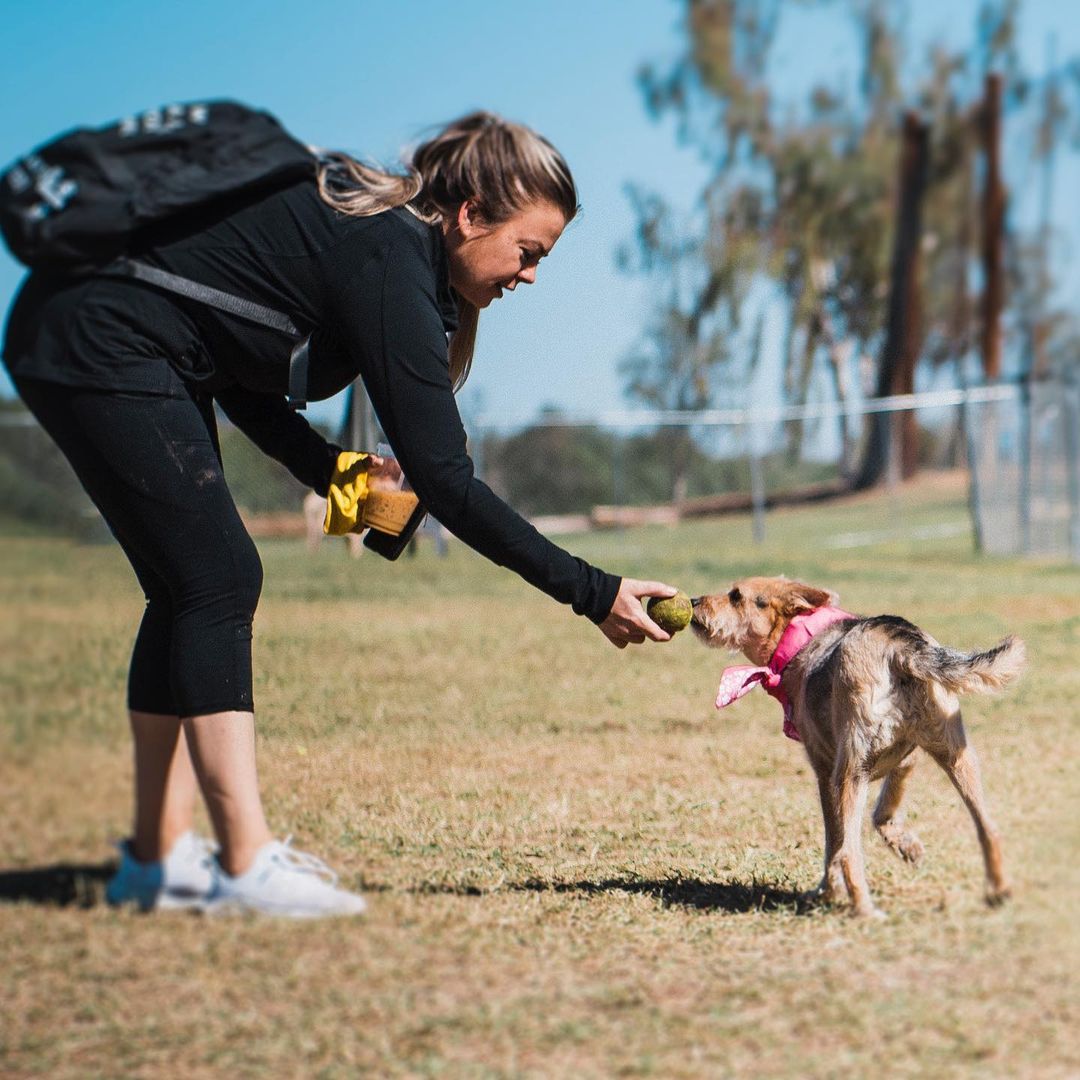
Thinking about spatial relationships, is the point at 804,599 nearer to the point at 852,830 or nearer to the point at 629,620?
the point at 852,830

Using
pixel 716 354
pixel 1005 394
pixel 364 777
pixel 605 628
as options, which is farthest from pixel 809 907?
pixel 716 354

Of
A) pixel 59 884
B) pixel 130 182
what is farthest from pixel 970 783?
pixel 130 182

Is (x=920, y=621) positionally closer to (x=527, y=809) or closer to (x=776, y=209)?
(x=527, y=809)

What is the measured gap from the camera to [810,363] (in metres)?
31.9

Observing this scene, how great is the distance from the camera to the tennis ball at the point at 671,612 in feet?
11.0

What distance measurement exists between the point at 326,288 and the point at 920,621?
691 centimetres

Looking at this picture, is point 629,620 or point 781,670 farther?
point 781,670

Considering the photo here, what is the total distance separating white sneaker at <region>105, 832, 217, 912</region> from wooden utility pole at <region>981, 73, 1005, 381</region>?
2212 centimetres

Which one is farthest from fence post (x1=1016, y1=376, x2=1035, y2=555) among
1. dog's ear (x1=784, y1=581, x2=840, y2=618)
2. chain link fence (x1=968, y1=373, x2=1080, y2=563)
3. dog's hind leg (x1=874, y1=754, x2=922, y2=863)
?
dog's hind leg (x1=874, y1=754, x2=922, y2=863)

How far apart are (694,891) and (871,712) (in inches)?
24.9

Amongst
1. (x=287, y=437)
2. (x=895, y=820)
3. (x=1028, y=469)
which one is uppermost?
(x=1028, y=469)

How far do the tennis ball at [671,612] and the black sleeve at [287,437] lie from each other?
82cm

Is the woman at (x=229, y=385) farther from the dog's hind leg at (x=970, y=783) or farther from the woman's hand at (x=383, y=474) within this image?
the dog's hind leg at (x=970, y=783)

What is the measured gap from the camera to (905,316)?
29.3m
